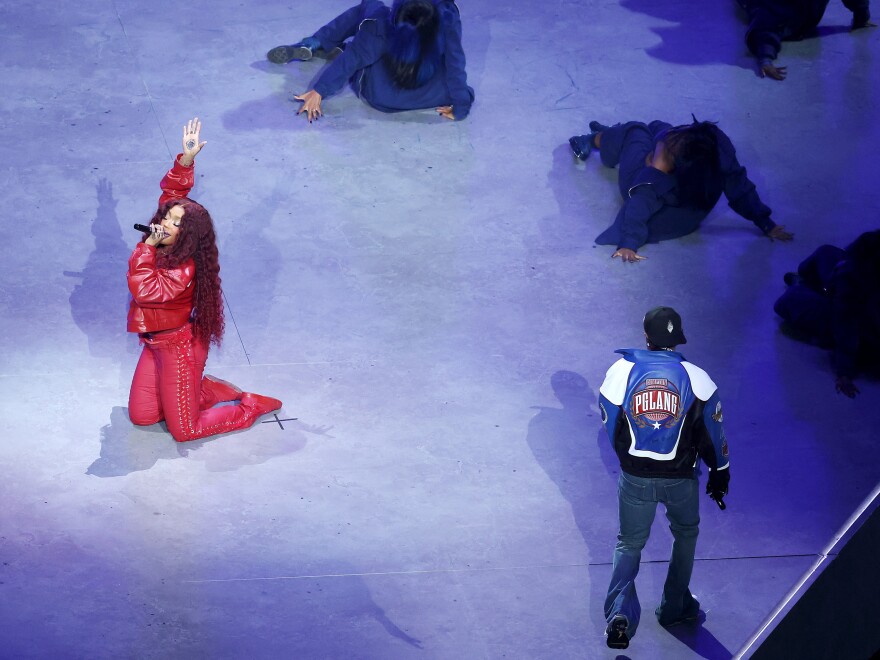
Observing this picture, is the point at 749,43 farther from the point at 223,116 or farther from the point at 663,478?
the point at 663,478

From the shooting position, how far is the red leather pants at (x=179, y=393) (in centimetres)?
594

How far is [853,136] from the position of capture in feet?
29.3

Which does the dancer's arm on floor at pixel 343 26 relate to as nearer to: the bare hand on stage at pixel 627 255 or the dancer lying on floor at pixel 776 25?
the bare hand on stage at pixel 627 255

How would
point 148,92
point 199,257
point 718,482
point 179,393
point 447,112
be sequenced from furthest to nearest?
point 148,92
point 447,112
point 179,393
point 199,257
point 718,482

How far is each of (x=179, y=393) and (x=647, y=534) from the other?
2362mm

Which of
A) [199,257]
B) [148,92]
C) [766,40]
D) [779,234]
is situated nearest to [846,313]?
[779,234]

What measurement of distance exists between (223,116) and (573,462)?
13.2 feet

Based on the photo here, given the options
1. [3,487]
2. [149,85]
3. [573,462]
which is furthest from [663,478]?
[149,85]

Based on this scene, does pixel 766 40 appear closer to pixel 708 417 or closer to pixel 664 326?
pixel 664 326

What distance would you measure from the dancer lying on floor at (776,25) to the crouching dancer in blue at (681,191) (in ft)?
6.93

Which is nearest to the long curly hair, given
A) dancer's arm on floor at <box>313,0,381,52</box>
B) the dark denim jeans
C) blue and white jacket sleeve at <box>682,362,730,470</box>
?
the dark denim jeans

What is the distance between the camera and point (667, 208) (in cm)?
779

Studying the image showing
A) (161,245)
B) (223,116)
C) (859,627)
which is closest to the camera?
(859,627)

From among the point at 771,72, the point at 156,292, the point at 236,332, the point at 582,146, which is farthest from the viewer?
the point at 771,72
